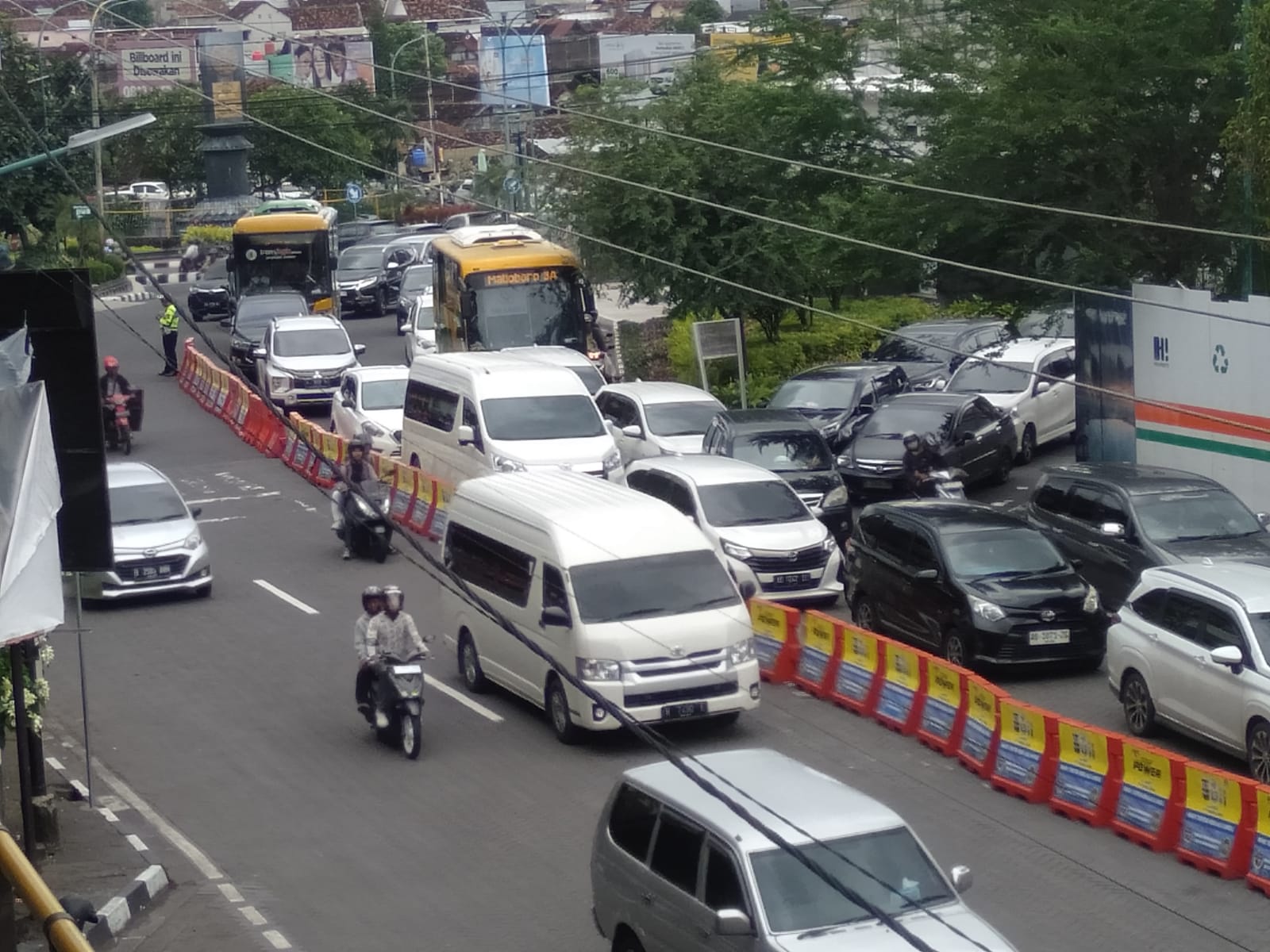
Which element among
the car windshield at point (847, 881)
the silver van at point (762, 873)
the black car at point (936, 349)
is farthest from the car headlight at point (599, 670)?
the black car at point (936, 349)

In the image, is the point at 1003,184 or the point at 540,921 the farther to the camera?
the point at 1003,184

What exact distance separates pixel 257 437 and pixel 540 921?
77.2ft

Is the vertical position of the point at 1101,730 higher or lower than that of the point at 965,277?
lower

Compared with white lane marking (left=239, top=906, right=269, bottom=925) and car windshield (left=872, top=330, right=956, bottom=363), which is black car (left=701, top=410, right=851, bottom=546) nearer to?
car windshield (left=872, top=330, right=956, bottom=363)

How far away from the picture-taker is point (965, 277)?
1075 inches

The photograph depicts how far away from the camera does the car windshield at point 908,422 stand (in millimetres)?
26953

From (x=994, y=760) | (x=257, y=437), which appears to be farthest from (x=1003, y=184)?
(x=257, y=437)

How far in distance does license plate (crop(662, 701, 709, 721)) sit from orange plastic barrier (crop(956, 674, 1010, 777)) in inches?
92.4

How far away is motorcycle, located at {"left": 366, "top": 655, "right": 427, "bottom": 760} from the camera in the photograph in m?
16.2

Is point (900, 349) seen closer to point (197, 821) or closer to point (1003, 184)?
point (1003, 184)

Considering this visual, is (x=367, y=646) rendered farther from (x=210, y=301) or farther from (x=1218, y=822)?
(x=210, y=301)

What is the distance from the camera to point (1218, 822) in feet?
42.2

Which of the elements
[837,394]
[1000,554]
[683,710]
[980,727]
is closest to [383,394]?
[837,394]

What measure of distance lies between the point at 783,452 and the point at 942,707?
9001 mm
